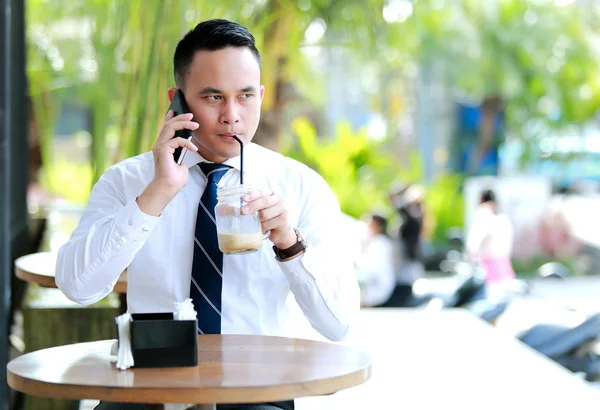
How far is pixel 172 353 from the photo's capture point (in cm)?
167

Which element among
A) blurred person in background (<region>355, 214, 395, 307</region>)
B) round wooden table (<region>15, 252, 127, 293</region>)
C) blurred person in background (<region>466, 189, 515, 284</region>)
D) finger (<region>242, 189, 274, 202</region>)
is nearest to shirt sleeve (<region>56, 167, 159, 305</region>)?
finger (<region>242, 189, 274, 202</region>)

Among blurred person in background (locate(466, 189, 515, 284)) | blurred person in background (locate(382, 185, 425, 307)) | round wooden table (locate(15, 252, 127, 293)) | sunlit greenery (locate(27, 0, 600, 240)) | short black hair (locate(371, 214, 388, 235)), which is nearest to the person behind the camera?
round wooden table (locate(15, 252, 127, 293))

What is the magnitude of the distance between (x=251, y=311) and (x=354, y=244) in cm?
Result: 465

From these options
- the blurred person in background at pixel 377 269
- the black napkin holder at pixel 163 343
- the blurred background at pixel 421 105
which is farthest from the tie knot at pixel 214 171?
the blurred person in background at pixel 377 269

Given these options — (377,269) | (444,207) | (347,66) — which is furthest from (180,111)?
(347,66)

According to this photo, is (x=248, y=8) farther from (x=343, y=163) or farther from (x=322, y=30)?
(x=343, y=163)

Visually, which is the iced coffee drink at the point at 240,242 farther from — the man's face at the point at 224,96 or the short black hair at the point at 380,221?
the short black hair at the point at 380,221

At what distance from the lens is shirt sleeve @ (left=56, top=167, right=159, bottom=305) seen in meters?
1.93

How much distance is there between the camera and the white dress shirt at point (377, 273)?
7.55 metres

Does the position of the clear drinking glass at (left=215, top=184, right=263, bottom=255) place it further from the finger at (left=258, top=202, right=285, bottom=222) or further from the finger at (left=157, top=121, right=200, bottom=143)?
the finger at (left=157, top=121, right=200, bottom=143)

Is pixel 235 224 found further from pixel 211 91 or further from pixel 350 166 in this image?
pixel 350 166

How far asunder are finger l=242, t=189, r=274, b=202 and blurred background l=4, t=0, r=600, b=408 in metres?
2.36

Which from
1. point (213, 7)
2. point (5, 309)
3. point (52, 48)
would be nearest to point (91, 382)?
point (5, 309)

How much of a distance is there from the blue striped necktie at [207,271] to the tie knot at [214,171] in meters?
0.02
